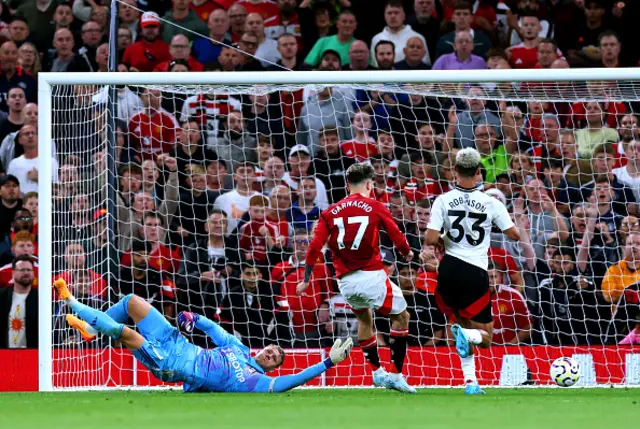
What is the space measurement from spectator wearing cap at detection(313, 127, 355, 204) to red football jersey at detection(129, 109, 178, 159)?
1690 mm

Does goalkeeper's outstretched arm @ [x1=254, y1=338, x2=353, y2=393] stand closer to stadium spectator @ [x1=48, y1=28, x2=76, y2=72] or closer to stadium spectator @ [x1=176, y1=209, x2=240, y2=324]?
stadium spectator @ [x1=176, y1=209, x2=240, y2=324]

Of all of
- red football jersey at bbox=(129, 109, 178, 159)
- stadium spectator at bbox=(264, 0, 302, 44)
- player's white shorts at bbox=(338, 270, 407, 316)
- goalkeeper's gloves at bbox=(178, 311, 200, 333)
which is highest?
stadium spectator at bbox=(264, 0, 302, 44)

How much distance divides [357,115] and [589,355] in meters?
3.99

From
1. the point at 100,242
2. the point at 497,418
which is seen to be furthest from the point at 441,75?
the point at 497,418

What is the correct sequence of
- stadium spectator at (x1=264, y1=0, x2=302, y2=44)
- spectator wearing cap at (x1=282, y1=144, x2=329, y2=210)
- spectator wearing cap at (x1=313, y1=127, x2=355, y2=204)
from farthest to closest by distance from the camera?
1. stadium spectator at (x1=264, y1=0, x2=302, y2=44)
2. spectator wearing cap at (x1=313, y1=127, x2=355, y2=204)
3. spectator wearing cap at (x1=282, y1=144, x2=329, y2=210)

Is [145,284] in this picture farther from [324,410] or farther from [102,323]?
[324,410]

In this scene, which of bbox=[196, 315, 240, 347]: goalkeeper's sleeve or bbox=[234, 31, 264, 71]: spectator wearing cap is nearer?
bbox=[196, 315, 240, 347]: goalkeeper's sleeve

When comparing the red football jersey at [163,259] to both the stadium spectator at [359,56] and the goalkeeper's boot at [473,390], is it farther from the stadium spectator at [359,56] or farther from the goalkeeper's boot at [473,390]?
the goalkeeper's boot at [473,390]

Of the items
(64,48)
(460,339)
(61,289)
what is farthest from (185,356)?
(64,48)

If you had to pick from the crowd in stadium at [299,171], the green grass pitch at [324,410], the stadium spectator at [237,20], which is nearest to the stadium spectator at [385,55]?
the crowd in stadium at [299,171]

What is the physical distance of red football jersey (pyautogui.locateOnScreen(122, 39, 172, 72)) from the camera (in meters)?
15.9

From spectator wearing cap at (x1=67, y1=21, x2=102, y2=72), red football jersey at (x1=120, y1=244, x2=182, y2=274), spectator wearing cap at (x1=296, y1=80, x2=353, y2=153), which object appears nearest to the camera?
red football jersey at (x1=120, y1=244, x2=182, y2=274)

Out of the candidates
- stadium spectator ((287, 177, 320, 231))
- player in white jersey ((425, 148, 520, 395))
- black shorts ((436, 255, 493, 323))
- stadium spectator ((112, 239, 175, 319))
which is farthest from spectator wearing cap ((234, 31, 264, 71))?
black shorts ((436, 255, 493, 323))

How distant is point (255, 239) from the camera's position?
1344 centimetres
